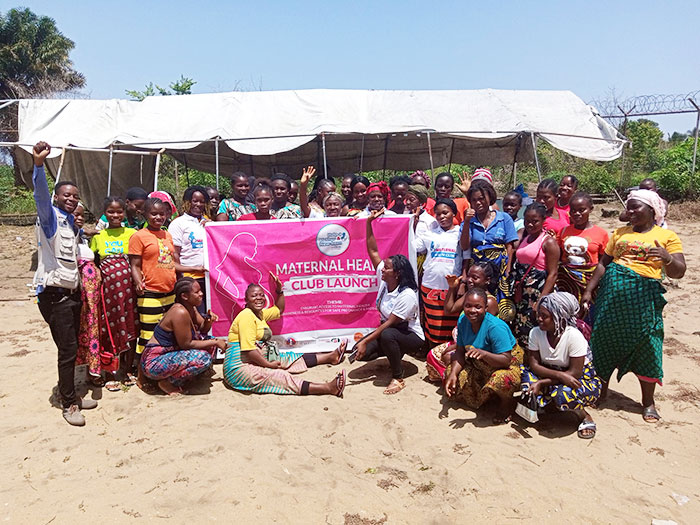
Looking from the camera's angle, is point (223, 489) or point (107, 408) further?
point (107, 408)

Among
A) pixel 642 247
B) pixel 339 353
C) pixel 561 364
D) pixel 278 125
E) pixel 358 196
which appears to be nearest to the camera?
pixel 561 364

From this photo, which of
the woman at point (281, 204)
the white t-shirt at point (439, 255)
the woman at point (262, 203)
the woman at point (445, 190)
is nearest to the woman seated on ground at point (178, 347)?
the woman at point (262, 203)

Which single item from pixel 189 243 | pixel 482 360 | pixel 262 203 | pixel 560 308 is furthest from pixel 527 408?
pixel 189 243

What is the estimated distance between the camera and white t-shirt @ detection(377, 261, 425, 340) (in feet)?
14.1

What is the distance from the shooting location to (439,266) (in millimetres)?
4625

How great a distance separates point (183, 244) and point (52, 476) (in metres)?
2.18

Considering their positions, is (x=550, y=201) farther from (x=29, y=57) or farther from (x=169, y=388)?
(x=29, y=57)

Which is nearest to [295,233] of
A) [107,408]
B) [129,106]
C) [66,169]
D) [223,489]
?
[107,408]

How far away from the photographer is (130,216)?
4742 mm

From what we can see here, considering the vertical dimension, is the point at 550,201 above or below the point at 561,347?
above

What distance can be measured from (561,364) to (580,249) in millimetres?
1032

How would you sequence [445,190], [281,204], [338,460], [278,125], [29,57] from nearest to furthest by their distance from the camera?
[338,460]
[281,204]
[445,190]
[278,125]
[29,57]

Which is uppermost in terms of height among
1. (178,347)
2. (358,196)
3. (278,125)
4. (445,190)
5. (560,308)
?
(278,125)

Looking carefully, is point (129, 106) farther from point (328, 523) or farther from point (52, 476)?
point (328, 523)
